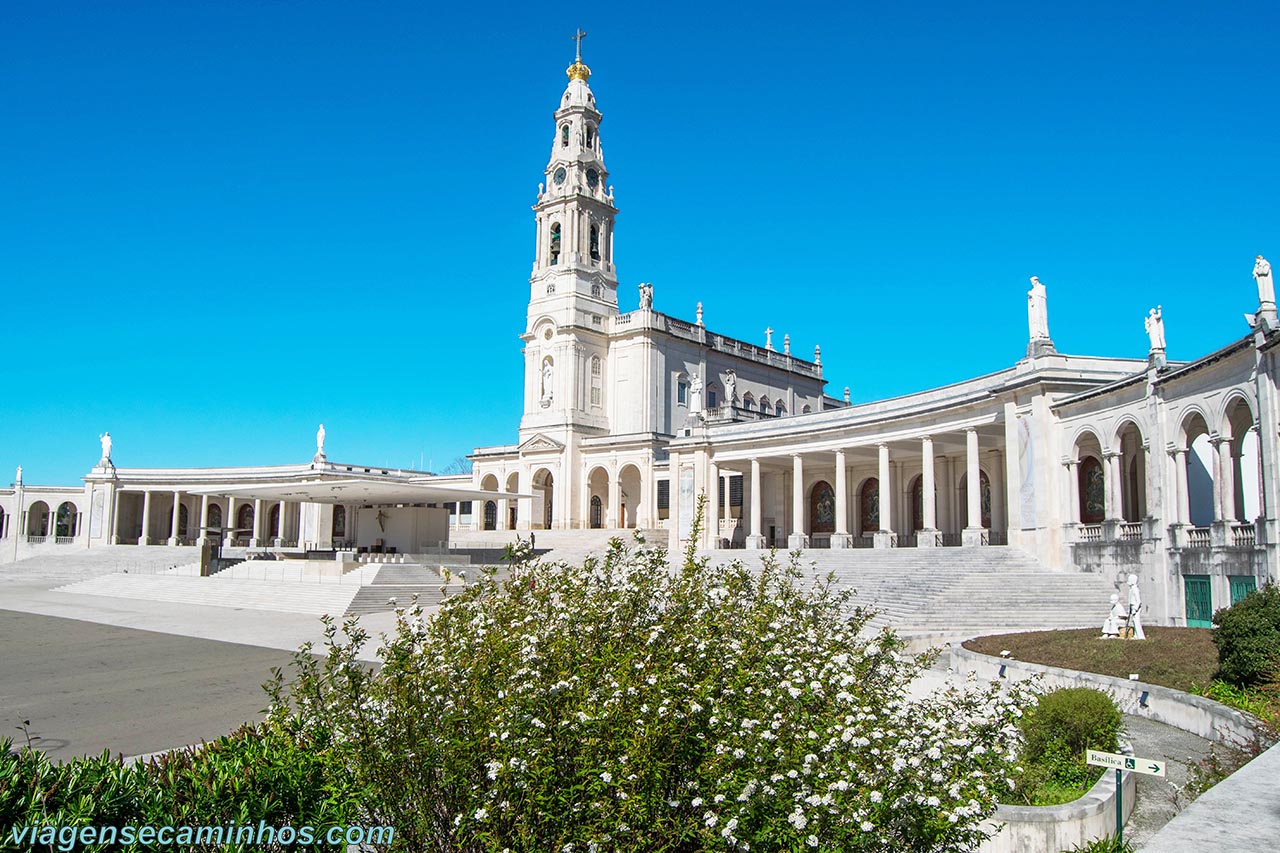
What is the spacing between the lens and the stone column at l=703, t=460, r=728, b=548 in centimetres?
5284

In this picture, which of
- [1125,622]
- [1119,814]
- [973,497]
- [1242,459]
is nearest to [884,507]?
[973,497]

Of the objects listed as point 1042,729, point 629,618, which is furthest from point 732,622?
point 1042,729

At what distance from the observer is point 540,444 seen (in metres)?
63.6

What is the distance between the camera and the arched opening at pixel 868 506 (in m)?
51.5

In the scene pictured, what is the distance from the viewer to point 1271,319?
73.2 feet

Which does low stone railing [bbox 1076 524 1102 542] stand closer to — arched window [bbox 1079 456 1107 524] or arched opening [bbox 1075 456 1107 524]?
arched opening [bbox 1075 456 1107 524]

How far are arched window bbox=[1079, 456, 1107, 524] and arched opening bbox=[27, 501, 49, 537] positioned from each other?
84724 mm

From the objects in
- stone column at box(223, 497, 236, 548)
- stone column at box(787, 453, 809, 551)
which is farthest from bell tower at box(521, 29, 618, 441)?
stone column at box(223, 497, 236, 548)

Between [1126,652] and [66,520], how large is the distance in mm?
90208

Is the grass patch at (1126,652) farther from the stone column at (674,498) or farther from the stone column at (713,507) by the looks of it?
the stone column at (674,498)

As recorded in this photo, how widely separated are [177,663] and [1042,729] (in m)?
18.1

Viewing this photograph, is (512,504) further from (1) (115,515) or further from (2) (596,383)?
(1) (115,515)

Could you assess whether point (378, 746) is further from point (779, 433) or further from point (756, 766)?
point (779, 433)


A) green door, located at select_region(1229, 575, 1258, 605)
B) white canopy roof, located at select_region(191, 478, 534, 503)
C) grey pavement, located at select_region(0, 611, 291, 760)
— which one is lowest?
grey pavement, located at select_region(0, 611, 291, 760)
